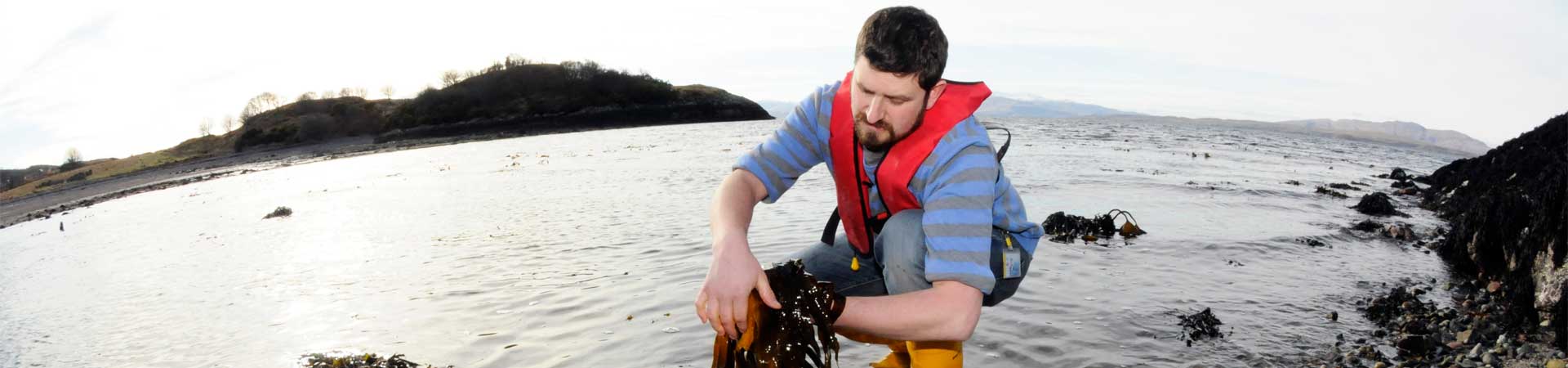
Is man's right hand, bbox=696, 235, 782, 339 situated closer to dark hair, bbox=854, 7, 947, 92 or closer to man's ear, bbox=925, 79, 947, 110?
dark hair, bbox=854, 7, 947, 92

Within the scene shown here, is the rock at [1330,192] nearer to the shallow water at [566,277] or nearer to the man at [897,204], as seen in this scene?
the shallow water at [566,277]

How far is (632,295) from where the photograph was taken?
6297 millimetres

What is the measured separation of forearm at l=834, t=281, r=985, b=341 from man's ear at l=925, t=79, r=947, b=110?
0.80m

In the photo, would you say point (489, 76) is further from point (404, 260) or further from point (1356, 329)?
point (1356, 329)

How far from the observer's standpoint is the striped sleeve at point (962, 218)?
2547 millimetres

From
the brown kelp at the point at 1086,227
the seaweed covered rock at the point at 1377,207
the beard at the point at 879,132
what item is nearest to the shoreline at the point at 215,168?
the brown kelp at the point at 1086,227

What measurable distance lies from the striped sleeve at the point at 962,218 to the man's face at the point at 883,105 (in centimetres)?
24

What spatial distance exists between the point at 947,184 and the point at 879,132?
0.40 metres

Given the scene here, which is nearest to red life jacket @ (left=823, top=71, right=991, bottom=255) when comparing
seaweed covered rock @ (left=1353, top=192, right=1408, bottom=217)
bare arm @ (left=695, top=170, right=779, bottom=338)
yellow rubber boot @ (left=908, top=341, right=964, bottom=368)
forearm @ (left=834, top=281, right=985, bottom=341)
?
yellow rubber boot @ (left=908, top=341, right=964, bottom=368)

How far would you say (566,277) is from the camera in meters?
7.05

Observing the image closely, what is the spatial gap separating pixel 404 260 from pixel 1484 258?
990cm

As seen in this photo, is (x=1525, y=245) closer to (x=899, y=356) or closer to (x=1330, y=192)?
(x=899, y=356)

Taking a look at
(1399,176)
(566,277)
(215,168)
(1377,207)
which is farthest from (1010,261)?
(215,168)

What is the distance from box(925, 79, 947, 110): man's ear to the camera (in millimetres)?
3029
